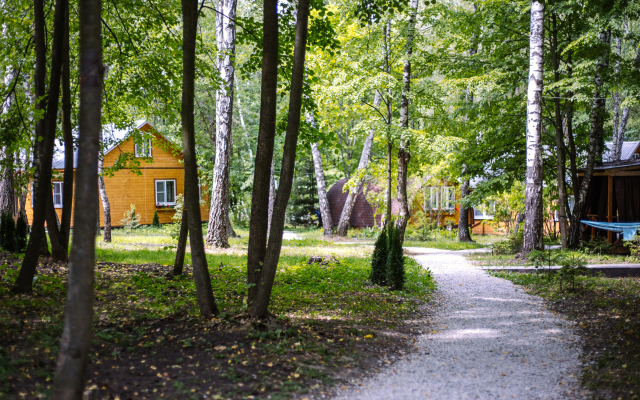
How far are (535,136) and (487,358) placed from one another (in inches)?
326

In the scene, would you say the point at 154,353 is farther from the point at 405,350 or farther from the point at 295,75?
the point at 295,75

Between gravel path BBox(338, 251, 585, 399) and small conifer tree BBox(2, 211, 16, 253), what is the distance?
8890mm

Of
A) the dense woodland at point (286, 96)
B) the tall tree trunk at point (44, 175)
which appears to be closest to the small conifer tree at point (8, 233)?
the dense woodland at point (286, 96)

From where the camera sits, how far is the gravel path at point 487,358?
13.0 feet

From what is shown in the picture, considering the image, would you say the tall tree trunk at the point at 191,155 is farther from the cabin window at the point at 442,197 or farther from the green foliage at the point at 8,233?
the cabin window at the point at 442,197

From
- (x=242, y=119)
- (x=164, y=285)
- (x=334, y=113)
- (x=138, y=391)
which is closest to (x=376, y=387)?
(x=138, y=391)

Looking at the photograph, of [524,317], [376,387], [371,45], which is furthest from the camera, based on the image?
[371,45]

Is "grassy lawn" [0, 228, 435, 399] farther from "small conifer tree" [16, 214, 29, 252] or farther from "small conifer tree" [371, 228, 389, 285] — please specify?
"small conifer tree" [16, 214, 29, 252]

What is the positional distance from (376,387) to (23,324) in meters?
3.84

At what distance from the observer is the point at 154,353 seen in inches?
169

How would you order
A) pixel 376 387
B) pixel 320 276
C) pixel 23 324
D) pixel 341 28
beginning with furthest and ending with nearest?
pixel 341 28 → pixel 320 276 → pixel 23 324 → pixel 376 387

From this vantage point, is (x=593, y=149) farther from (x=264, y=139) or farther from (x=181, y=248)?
(x=181, y=248)

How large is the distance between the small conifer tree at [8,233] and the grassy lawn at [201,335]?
1.47 metres

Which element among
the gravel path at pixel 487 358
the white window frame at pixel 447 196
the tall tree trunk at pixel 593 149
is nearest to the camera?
the gravel path at pixel 487 358
